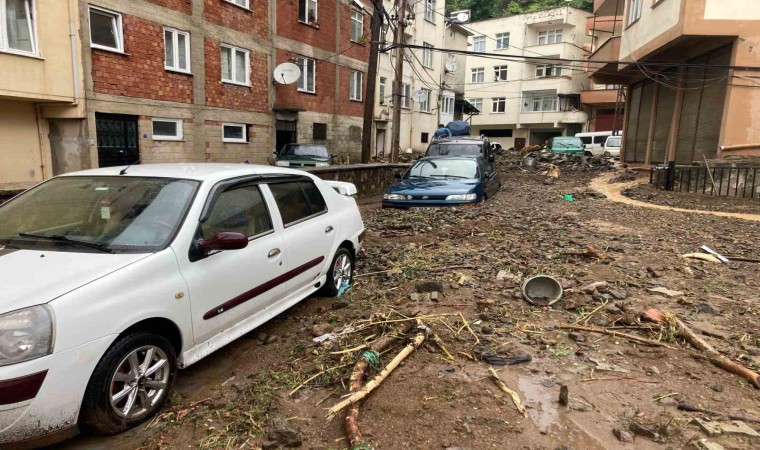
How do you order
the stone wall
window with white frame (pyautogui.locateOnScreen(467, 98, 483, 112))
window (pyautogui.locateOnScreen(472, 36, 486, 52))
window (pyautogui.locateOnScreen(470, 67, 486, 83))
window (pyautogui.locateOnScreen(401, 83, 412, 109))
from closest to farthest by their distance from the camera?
the stone wall < window (pyautogui.locateOnScreen(401, 83, 412, 109)) < window (pyautogui.locateOnScreen(472, 36, 486, 52)) < window (pyautogui.locateOnScreen(470, 67, 486, 83)) < window with white frame (pyautogui.locateOnScreen(467, 98, 483, 112))

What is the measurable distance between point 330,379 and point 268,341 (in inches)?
41.6

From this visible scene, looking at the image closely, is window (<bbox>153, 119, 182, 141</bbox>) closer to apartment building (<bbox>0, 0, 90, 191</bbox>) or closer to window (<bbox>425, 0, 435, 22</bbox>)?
apartment building (<bbox>0, 0, 90, 191</bbox>)

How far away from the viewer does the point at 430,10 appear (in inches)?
1352

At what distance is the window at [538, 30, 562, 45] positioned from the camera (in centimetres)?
4625

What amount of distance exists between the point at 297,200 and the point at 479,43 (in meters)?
50.4

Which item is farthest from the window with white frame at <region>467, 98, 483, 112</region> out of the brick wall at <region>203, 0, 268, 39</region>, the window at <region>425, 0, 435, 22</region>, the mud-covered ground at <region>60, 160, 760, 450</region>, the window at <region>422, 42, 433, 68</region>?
the mud-covered ground at <region>60, 160, 760, 450</region>

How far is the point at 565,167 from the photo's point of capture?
80.3 ft

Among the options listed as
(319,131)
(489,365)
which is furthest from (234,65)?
(489,365)

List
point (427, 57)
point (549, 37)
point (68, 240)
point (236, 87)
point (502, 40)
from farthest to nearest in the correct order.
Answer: point (502, 40), point (549, 37), point (427, 57), point (236, 87), point (68, 240)

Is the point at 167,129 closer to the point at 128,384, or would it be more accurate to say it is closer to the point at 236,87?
the point at 236,87

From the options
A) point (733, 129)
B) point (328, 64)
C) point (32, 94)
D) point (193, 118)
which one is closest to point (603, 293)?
point (733, 129)

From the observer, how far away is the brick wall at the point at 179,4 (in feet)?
52.6

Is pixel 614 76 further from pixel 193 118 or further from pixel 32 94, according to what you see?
pixel 32 94

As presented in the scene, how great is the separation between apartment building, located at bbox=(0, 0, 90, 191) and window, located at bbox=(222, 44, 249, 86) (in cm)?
574
